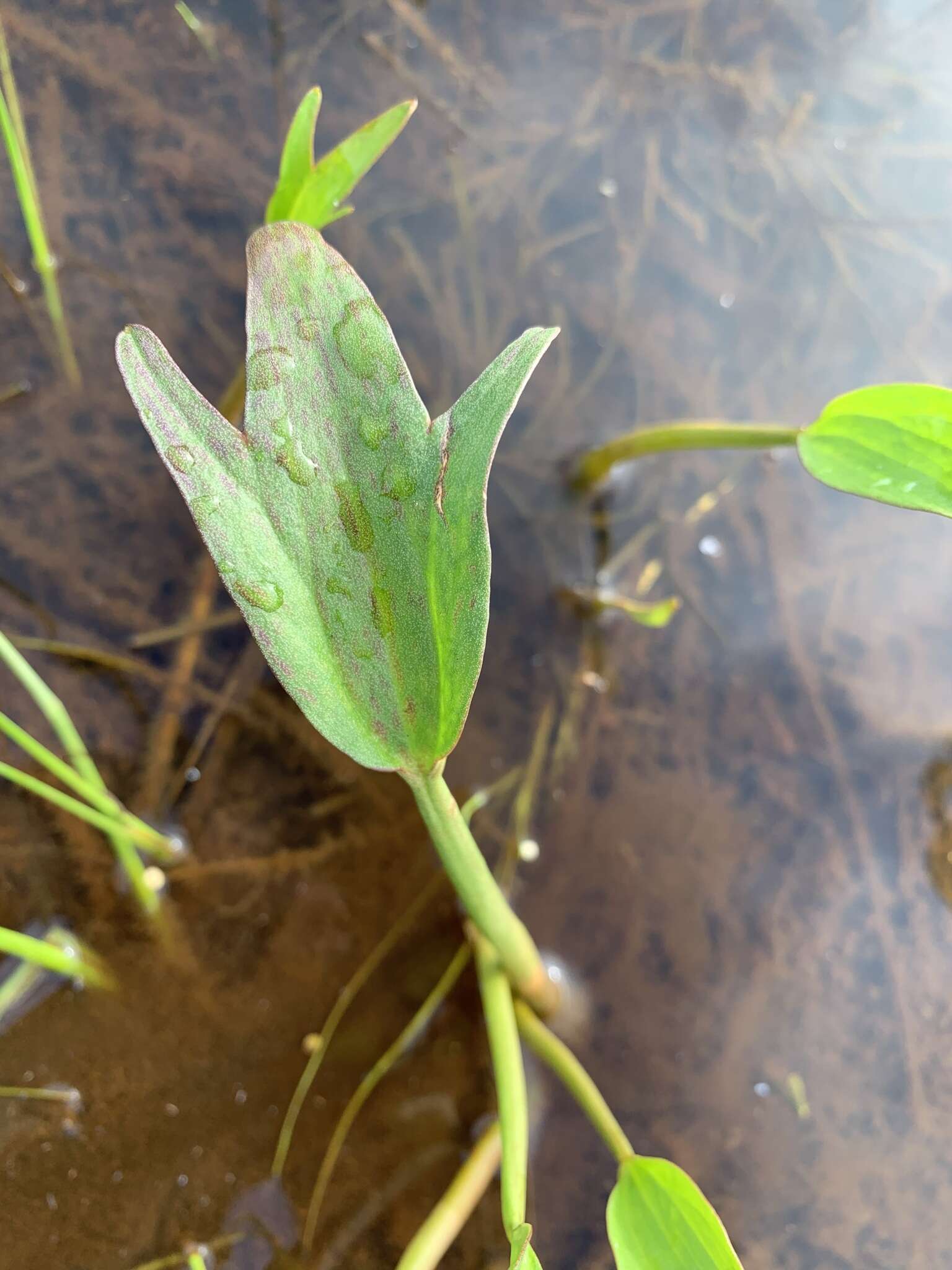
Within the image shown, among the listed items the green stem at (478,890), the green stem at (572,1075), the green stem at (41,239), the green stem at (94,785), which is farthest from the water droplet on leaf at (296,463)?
the green stem at (41,239)

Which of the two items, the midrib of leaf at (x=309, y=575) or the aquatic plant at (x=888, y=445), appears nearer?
the midrib of leaf at (x=309, y=575)

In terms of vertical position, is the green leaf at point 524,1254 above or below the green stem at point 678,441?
below

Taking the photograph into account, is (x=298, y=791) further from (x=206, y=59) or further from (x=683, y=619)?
(x=206, y=59)

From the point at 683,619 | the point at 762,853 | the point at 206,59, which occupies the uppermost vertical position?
the point at 206,59

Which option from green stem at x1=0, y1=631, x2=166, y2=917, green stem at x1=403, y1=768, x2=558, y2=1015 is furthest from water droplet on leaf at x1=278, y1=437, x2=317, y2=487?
green stem at x1=0, y1=631, x2=166, y2=917

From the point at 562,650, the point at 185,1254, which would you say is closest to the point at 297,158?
the point at 562,650

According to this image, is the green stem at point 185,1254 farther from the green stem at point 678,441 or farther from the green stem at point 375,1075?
the green stem at point 678,441

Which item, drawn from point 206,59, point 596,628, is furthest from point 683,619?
point 206,59
